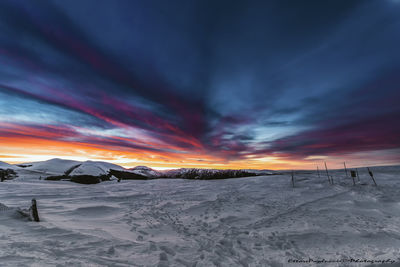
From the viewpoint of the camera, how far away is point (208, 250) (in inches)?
234

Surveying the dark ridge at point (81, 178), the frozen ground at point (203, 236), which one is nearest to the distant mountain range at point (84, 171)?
the dark ridge at point (81, 178)

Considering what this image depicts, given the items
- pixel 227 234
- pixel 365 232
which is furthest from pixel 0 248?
pixel 365 232

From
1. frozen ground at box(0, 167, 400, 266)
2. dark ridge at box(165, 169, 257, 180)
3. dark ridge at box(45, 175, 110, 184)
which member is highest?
A: dark ridge at box(165, 169, 257, 180)

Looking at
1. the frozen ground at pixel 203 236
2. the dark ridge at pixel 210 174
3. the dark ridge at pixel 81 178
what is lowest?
the frozen ground at pixel 203 236

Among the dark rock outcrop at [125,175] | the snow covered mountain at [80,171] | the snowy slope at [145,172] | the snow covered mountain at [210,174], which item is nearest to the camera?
the snow covered mountain at [80,171]

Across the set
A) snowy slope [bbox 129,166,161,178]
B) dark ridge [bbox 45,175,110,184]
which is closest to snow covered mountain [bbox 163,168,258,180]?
snowy slope [bbox 129,166,161,178]

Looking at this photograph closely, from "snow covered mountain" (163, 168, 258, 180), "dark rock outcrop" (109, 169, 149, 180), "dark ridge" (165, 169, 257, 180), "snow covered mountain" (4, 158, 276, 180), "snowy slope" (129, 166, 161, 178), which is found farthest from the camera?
"snow covered mountain" (163, 168, 258, 180)

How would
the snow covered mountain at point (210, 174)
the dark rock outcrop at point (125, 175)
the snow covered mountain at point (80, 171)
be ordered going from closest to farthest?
1. the snow covered mountain at point (80, 171)
2. the dark rock outcrop at point (125, 175)
3. the snow covered mountain at point (210, 174)

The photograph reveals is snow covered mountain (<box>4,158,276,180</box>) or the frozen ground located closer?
the frozen ground

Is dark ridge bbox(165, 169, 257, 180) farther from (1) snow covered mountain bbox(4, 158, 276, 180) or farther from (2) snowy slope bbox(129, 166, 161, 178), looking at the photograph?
(2) snowy slope bbox(129, 166, 161, 178)

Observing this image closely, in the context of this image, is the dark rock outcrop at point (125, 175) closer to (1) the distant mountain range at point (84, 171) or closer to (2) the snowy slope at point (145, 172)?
(1) the distant mountain range at point (84, 171)

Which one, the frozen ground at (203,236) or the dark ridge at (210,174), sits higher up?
the dark ridge at (210,174)

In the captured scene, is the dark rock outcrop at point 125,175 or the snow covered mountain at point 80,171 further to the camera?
the dark rock outcrop at point 125,175

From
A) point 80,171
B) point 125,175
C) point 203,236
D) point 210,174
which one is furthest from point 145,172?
point 203,236
